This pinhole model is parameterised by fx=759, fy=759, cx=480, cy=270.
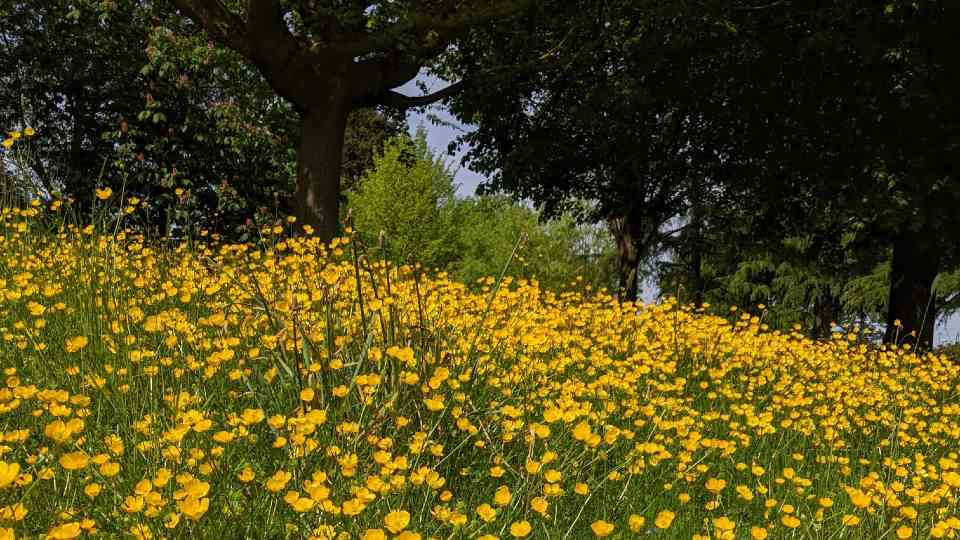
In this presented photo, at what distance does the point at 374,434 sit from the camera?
10.4 ft

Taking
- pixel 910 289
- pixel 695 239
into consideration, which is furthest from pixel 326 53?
Answer: pixel 695 239

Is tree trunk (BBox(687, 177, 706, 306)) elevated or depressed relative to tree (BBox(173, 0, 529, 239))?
depressed

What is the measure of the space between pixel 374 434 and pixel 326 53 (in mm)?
8997

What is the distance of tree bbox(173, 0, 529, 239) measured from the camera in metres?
10.7

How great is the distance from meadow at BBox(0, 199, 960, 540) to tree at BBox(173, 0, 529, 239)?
17.2 feet

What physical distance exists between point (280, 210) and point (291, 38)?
21.5 ft

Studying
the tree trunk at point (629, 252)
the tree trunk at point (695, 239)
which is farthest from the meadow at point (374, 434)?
the tree trunk at point (629, 252)

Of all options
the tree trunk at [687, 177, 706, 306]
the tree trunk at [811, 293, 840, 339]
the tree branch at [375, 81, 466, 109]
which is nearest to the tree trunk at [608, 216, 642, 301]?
the tree trunk at [687, 177, 706, 306]

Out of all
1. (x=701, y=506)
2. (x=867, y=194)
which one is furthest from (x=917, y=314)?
(x=701, y=506)

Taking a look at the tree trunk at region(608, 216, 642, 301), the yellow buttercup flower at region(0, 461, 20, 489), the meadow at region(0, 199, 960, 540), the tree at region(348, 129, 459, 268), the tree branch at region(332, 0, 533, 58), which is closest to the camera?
the yellow buttercup flower at region(0, 461, 20, 489)

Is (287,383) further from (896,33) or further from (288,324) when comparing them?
(896,33)

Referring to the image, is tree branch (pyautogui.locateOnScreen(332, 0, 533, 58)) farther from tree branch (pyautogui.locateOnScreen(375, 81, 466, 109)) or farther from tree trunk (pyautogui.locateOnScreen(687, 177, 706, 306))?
tree trunk (pyautogui.locateOnScreen(687, 177, 706, 306))

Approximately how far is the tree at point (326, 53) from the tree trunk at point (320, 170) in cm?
1

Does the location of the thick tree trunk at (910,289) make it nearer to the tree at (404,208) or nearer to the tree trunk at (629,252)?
the tree trunk at (629,252)
